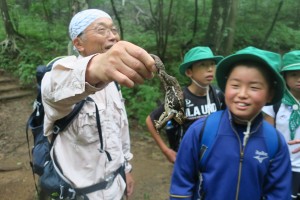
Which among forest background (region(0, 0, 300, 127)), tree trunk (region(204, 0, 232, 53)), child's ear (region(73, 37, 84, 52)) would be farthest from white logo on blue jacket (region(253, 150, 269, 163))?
tree trunk (region(204, 0, 232, 53))

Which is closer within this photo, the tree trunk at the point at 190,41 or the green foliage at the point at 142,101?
the green foliage at the point at 142,101

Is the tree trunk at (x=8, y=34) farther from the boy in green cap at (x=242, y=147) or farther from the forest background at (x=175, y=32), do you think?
the boy in green cap at (x=242, y=147)

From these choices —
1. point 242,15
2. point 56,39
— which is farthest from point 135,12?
point 242,15

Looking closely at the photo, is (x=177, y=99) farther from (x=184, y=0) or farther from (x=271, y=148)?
(x=184, y=0)

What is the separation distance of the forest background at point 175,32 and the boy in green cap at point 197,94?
4.21m

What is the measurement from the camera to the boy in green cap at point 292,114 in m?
2.80

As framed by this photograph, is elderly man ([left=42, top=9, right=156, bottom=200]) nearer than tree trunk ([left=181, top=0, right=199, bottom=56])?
Yes

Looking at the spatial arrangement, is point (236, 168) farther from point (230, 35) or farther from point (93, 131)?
point (230, 35)

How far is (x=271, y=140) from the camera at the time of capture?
207 centimetres

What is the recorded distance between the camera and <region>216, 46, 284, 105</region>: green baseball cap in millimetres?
1973

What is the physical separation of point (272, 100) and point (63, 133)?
1435 millimetres

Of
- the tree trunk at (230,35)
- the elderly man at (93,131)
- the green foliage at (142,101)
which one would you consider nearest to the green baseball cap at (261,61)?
the elderly man at (93,131)

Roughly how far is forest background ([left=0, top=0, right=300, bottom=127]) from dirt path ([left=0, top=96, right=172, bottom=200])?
122cm

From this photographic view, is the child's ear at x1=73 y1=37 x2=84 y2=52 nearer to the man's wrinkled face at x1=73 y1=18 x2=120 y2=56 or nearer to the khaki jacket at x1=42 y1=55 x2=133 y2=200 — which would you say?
the man's wrinkled face at x1=73 y1=18 x2=120 y2=56
